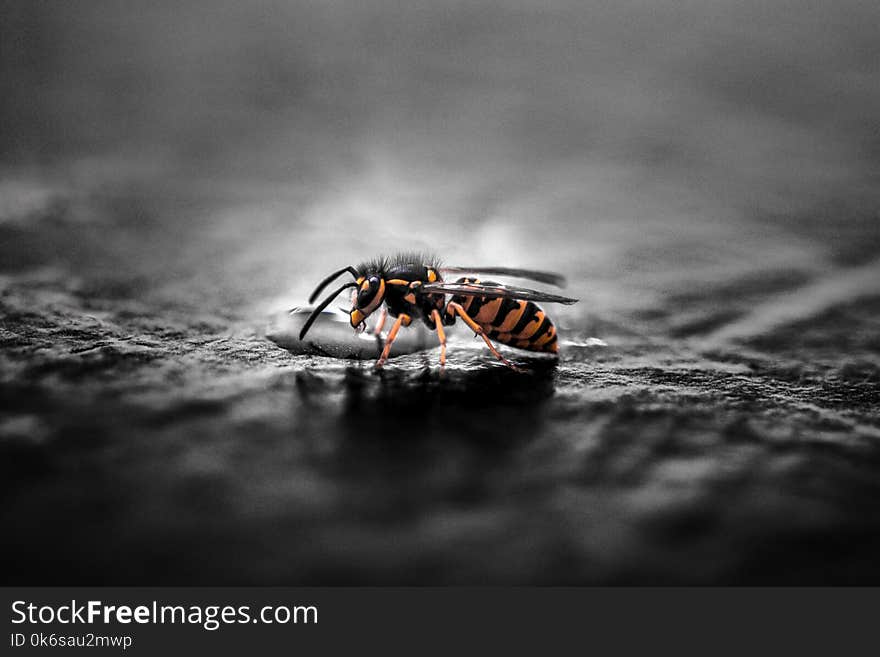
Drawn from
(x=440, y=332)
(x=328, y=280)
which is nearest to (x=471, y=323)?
(x=440, y=332)

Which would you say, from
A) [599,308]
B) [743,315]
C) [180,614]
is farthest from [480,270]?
[180,614]

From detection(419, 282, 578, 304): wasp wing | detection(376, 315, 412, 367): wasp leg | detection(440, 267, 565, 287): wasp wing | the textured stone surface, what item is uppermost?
detection(440, 267, 565, 287): wasp wing

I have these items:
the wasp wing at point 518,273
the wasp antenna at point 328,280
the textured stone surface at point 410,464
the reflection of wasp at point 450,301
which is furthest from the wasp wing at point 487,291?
the textured stone surface at point 410,464

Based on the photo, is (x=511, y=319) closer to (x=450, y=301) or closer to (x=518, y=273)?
(x=450, y=301)

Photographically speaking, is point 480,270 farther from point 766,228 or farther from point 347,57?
point 347,57

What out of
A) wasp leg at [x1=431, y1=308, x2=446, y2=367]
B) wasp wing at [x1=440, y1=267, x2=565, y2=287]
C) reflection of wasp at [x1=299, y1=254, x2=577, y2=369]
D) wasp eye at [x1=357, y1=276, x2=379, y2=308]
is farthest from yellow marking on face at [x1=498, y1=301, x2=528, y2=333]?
wasp eye at [x1=357, y1=276, x2=379, y2=308]

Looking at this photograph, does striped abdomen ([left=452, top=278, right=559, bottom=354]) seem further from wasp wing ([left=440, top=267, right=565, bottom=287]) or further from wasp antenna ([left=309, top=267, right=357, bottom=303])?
wasp antenna ([left=309, top=267, right=357, bottom=303])
